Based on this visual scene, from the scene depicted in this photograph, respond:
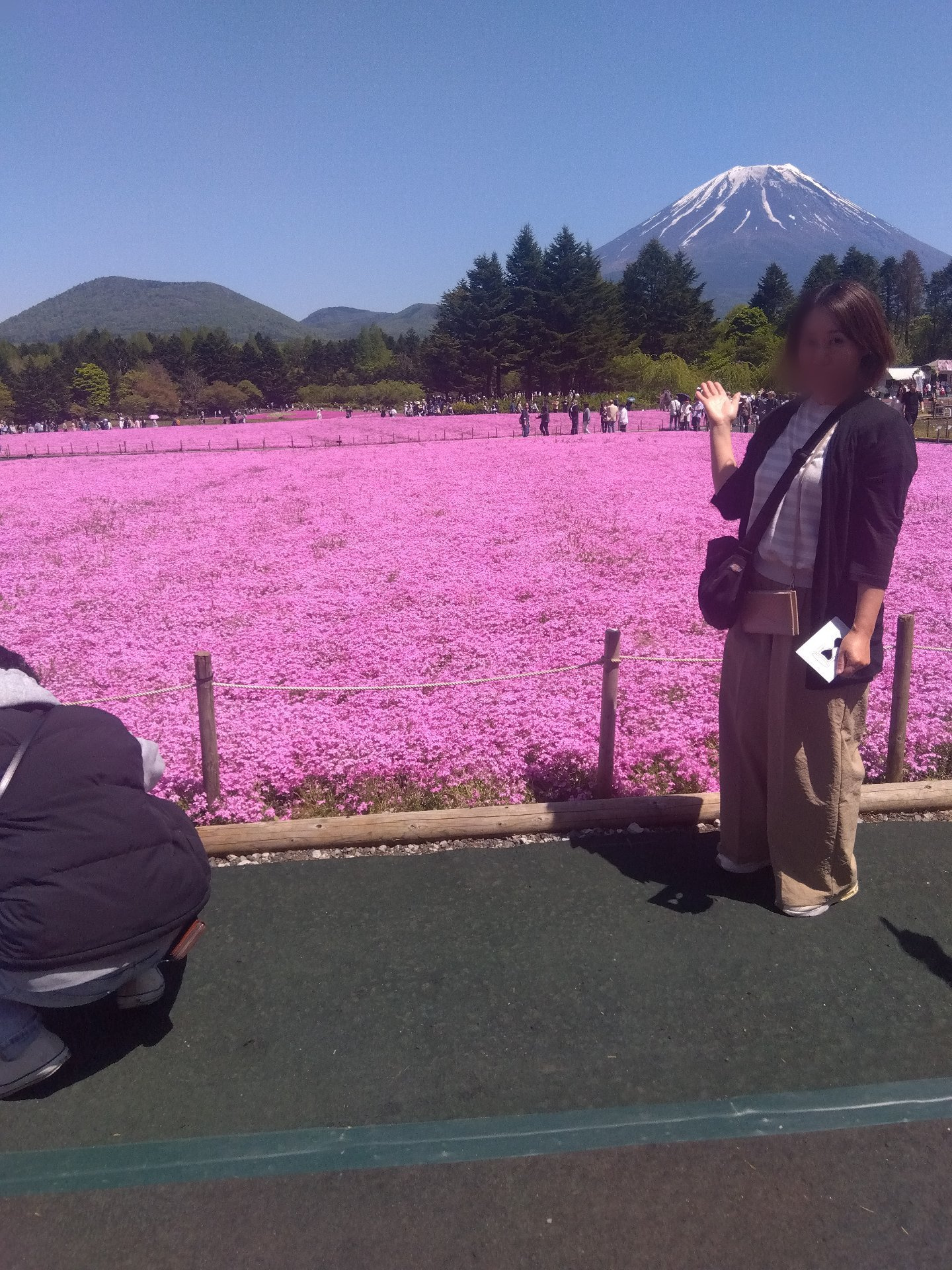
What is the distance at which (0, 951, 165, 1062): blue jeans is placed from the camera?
98.3 inches

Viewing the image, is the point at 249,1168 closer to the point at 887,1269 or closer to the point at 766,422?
the point at 887,1269

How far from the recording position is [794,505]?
3.10 meters

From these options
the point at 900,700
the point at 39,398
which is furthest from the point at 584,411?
the point at 39,398

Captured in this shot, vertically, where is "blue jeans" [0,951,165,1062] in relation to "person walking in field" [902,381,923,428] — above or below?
below

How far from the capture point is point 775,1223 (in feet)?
7.15

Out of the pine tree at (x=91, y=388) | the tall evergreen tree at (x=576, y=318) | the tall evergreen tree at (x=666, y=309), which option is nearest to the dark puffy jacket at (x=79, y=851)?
the tall evergreen tree at (x=576, y=318)

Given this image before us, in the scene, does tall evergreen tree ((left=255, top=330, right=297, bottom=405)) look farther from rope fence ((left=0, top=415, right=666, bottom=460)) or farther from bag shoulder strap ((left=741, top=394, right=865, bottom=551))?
bag shoulder strap ((left=741, top=394, right=865, bottom=551))

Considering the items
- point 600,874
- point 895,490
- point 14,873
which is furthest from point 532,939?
point 895,490

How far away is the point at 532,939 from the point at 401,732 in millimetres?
2443

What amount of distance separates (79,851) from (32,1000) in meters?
0.49

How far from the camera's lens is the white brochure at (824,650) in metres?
2.96

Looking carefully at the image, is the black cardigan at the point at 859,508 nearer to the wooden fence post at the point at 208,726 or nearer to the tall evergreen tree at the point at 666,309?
the wooden fence post at the point at 208,726

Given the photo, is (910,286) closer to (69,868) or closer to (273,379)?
(273,379)

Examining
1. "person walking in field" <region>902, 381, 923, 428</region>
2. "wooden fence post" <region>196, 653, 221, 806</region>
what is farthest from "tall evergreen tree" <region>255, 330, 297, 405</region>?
"wooden fence post" <region>196, 653, 221, 806</region>
